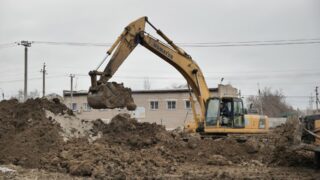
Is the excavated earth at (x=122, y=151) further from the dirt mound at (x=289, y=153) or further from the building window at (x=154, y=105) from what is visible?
the building window at (x=154, y=105)

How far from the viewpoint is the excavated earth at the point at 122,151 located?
1355cm

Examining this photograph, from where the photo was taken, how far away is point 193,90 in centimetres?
2080

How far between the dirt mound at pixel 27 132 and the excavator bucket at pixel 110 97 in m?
2.34

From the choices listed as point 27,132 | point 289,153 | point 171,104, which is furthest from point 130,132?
point 171,104

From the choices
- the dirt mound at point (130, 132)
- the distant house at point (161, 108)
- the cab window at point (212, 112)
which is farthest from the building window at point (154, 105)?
the cab window at point (212, 112)

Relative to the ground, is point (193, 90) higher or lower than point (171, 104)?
lower

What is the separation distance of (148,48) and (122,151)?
467 cm

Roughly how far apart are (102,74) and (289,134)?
6.35m

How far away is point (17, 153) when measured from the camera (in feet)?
51.3

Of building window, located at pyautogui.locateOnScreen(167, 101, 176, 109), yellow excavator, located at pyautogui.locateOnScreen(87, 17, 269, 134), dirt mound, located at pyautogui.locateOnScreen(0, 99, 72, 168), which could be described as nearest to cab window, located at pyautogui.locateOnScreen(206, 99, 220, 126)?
yellow excavator, located at pyautogui.locateOnScreen(87, 17, 269, 134)

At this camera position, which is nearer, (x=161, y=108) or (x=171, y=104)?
(x=171, y=104)

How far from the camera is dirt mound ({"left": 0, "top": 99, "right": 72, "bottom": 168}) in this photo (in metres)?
15.4

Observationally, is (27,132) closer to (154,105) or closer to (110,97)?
(110,97)

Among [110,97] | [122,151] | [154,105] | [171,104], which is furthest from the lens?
[154,105]
